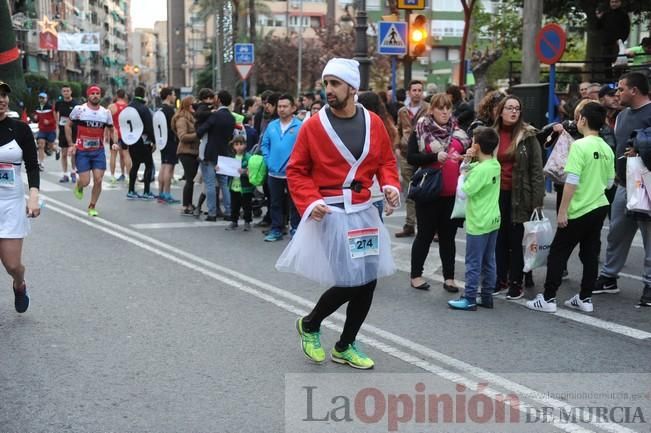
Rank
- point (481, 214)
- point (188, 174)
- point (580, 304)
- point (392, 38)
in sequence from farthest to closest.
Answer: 1. point (392, 38)
2. point (188, 174)
3. point (580, 304)
4. point (481, 214)

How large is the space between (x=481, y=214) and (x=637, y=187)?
1.39 meters

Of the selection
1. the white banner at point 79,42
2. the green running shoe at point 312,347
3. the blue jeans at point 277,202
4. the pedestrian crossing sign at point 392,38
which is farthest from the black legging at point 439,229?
the white banner at point 79,42

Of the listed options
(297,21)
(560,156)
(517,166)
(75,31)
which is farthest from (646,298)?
(75,31)

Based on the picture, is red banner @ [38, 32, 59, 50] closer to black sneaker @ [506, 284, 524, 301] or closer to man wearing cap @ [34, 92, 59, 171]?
man wearing cap @ [34, 92, 59, 171]

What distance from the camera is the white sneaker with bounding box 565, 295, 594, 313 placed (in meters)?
6.83

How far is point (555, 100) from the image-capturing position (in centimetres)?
1484

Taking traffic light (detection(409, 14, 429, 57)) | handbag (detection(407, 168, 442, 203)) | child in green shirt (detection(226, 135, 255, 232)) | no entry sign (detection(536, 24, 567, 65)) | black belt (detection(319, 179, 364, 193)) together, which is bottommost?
child in green shirt (detection(226, 135, 255, 232))

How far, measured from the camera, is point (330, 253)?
5.04 meters

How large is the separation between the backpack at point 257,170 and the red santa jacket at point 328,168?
19.1 feet

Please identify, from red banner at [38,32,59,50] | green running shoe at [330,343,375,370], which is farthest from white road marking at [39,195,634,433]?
red banner at [38,32,59,50]

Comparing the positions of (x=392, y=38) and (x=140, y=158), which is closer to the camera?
(x=140, y=158)

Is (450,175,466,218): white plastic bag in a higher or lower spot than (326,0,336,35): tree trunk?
lower

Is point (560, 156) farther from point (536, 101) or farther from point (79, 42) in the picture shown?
point (79, 42)

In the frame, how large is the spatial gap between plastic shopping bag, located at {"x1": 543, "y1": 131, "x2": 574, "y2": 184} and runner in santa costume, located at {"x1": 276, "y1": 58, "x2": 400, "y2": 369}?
2630 millimetres
